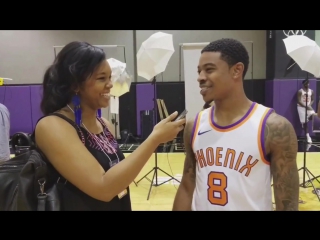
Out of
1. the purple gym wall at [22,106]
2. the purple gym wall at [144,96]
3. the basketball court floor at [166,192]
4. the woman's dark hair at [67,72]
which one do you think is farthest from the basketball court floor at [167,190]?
the purple gym wall at [22,106]

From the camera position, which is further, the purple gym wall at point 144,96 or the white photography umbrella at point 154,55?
the purple gym wall at point 144,96

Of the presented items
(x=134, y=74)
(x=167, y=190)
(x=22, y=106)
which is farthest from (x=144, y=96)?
(x=167, y=190)

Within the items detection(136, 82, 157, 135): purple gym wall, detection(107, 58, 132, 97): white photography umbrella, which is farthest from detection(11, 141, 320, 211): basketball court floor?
detection(136, 82, 157, 135): purple gym wall

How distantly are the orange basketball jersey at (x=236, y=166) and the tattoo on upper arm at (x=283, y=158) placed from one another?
3cm

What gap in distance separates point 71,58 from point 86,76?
0.30ft

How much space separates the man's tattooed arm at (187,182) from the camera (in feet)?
5.15

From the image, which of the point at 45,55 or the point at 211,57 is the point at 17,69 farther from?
the point at 211,57

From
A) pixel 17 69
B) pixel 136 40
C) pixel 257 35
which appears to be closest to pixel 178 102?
pixel 136 40

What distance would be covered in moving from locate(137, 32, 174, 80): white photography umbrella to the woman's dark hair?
8.82ft

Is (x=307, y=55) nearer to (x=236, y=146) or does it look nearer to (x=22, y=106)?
(x=236, y=146)

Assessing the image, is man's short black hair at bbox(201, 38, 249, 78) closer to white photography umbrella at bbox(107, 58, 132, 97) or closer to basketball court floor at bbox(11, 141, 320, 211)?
basketball court floor at bbox(11, 141, 320, 211)

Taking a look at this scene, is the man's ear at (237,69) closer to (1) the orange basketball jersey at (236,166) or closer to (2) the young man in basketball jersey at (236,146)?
(2) the young man in basketball jersey at (236,146)

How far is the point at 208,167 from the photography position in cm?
142

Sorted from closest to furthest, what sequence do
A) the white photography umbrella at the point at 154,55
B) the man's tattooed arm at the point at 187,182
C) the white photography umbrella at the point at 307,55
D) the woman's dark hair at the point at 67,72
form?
the woman's dark hair at the point at 67,72
the man's tattooed arm at the point at 187,182
the white photography umbrella at the point at 307,55
the white photography umbrella at the point at 154,55
